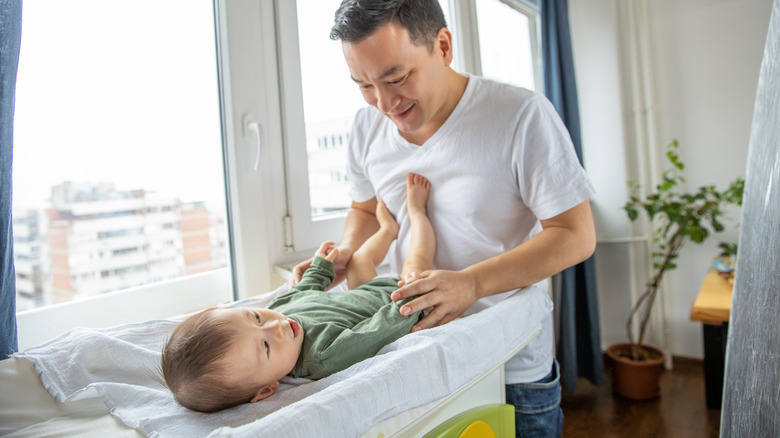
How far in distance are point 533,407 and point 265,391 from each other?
0.66 meters

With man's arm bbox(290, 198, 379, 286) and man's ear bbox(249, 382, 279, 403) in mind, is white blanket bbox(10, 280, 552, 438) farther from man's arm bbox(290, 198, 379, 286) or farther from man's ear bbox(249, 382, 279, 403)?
man's arm bbox(290, 198, 379, 286)

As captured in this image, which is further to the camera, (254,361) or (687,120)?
(687,120)

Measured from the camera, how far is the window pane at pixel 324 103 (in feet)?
5.36

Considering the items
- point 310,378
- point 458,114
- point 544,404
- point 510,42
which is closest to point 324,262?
point 310,378

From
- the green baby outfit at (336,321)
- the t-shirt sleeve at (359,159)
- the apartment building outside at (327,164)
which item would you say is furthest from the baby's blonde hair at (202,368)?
the apartment building outside at (327,164)

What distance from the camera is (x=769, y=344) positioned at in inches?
9.8

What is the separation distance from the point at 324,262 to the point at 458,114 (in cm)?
48

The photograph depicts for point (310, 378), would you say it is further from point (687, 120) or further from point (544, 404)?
point (687, 120)

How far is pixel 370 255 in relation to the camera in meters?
1.22

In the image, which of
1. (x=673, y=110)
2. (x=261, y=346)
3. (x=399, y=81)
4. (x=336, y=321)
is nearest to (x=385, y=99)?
(x=399, y=81)

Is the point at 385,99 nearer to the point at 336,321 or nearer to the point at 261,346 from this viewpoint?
the point at 336,321

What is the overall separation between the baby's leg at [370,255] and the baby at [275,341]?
0.37 feet

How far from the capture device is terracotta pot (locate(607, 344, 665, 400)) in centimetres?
242

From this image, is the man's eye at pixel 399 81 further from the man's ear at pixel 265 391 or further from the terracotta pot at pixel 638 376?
the terracotta pot at pixel 638 376
